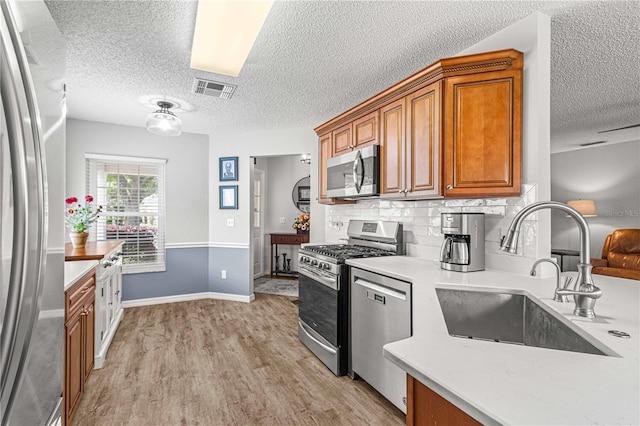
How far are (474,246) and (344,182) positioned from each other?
1.43m

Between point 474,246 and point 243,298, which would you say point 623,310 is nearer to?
point 474,246

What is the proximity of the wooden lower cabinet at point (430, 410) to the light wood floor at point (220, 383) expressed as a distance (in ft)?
4.27

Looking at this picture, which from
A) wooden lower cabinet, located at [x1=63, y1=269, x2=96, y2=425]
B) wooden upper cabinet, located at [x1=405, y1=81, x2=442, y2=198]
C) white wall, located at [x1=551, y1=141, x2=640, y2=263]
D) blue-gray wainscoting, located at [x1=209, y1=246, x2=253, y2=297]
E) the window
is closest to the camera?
wooden lower cabinet, located at [x1=63, y1=269, x2=96, y2=425]

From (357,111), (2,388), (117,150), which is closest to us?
(2,388)

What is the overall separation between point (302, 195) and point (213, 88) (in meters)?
3.39

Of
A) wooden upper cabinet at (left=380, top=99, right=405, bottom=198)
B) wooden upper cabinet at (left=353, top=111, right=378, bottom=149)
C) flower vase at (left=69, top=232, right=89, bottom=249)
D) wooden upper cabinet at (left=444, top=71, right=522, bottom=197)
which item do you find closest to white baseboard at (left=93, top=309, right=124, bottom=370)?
flower vase at (left=69, top=232, right=89, bottom=249)

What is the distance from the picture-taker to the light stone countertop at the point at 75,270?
1.75 metres

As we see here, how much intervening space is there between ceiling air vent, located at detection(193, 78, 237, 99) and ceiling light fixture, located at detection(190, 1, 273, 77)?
1.14 ft

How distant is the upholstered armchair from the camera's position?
14.6 ft

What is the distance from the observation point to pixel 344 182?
323 centimetres

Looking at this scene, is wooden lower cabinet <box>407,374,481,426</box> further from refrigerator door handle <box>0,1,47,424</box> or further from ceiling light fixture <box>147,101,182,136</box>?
ceiling light fixture <box>147,101,182,136</box>

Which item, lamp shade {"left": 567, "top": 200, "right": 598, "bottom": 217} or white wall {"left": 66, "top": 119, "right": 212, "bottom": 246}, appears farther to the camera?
lamp shade {"left": 567, "top": 200, "right": 598, "bottom": 217}

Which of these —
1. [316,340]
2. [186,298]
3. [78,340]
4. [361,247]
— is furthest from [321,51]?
[186,298]

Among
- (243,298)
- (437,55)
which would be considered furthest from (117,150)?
(437,55)
